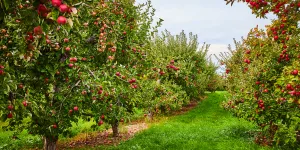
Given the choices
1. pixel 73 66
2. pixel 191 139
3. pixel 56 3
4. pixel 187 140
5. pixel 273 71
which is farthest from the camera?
pixel 191 139

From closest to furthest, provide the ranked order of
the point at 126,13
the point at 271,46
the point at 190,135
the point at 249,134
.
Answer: the point at 271,46 → the point at 126,13 → the point at 190,135 → the point at 249,134

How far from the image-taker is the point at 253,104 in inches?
446

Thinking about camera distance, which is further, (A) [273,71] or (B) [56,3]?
(A) [273,71]

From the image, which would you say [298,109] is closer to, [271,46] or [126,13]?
[271,46]

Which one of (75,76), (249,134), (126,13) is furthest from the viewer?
(249,134)

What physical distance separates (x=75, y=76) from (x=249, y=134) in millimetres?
10006

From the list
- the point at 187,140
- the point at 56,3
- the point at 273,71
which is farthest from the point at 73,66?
the point at 273,71

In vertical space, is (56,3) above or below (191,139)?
above

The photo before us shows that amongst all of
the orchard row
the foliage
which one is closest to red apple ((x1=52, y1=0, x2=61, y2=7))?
the orchard row

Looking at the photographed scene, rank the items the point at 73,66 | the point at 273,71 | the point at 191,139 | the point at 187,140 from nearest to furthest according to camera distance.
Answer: the point at 73,66
the point at 273,71
the point at 187,140
the point at 191,139

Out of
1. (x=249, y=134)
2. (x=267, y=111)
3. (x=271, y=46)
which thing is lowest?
(x=249, y=134)

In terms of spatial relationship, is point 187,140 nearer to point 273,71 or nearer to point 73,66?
point 273,71

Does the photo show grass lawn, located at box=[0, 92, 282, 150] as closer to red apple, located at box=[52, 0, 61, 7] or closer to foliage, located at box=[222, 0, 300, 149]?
foliage, located at box=[222, 0, 300, 149]

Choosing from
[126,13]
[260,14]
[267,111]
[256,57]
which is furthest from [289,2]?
[126,13]
